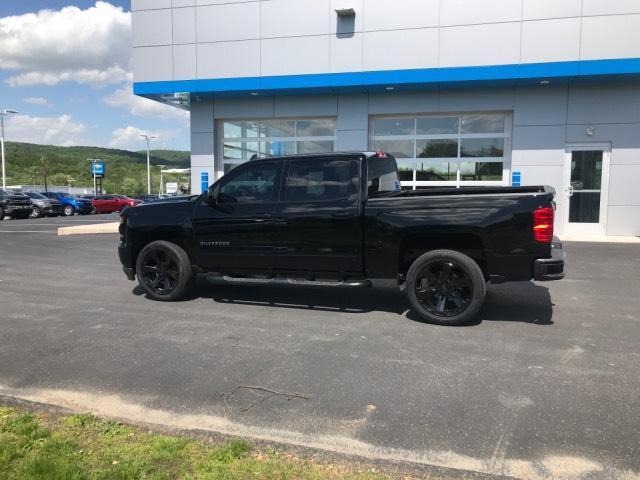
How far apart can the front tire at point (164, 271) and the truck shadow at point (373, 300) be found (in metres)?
0.43

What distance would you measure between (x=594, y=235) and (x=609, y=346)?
10.5m

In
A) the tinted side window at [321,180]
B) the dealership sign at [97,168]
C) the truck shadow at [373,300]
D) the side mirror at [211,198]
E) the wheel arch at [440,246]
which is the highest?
the dealership sign at [97,168]

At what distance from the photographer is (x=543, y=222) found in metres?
5.51

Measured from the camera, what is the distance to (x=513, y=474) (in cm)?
293

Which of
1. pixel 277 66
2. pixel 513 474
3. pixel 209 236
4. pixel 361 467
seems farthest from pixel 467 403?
pixel 277 66

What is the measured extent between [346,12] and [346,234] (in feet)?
35.2

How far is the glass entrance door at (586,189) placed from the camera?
14312 mm

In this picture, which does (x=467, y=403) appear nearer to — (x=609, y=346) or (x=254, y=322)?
(x=609, y=346)

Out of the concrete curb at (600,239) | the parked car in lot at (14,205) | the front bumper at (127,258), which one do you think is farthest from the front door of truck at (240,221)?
the parked car in lot at (14,205)

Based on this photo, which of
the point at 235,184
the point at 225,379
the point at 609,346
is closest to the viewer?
the point at 225,379

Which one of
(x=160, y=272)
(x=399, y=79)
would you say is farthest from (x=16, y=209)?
(x=160, y=272)

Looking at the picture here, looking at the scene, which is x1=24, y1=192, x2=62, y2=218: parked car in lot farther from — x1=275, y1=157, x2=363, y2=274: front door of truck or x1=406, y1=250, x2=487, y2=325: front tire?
x1=406, y1=250, x2=487, y2=325: front tire

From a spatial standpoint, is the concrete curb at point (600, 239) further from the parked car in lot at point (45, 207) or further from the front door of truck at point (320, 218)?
the parked car in lot at point (45, 207)

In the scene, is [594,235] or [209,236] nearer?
[209,236]
